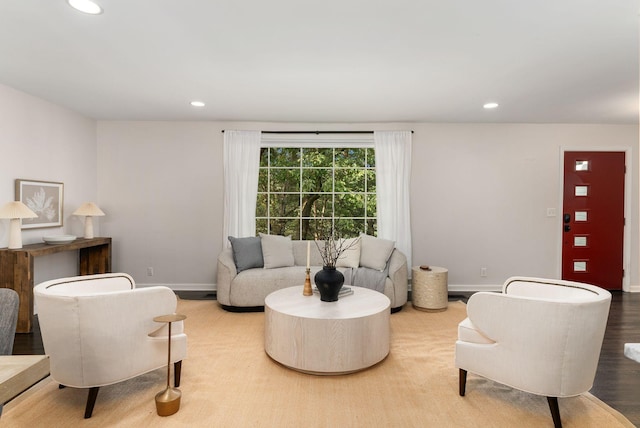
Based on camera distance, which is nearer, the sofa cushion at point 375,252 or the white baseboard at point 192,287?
the sofa cushion at point 375,252

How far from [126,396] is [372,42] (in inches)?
113

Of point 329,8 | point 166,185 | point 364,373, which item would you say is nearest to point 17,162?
point 166,185

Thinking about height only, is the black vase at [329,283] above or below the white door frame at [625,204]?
below

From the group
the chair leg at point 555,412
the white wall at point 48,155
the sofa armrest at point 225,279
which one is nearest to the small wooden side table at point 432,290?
the chair leg at point 555,412

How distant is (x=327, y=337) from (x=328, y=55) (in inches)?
82.5

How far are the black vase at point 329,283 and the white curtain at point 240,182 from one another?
7.11ft

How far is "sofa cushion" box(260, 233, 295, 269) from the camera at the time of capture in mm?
4305

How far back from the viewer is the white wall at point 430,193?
495 centimetres

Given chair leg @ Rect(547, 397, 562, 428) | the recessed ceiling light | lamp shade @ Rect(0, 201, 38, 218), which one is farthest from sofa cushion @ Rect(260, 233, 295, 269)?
chair leg @ Rect(547, 397, 562, 428)

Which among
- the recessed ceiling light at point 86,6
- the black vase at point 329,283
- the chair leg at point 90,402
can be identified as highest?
the recessed ceiling light at point 86,6

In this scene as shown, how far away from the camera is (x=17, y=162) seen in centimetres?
368

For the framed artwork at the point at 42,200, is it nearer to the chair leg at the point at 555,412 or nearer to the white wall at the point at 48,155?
the white wall at the point at 48,155

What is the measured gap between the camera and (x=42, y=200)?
4.01 metres

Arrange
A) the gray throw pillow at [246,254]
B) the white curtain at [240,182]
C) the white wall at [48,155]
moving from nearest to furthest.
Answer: the white wall at [48,155] → the gray throw pillow at [246,254] → the white curtain at [240,182]
